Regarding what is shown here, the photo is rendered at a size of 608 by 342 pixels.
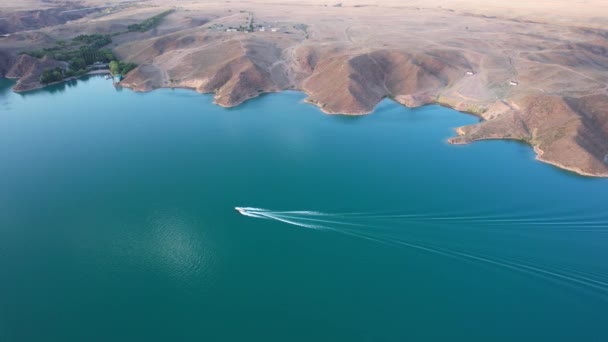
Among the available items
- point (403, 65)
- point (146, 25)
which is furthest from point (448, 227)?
point (146, 25)

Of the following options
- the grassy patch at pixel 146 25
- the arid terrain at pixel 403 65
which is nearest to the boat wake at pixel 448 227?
the arid terrain at pixel 403 65

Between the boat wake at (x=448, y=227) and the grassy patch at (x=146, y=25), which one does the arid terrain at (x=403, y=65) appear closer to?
the grassy patch at (x=146, y=25)

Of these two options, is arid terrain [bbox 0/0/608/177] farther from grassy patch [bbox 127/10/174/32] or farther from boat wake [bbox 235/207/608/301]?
boat wake [bbox 235/207/608/301]

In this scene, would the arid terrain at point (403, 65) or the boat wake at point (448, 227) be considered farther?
the arid terrain at point (403, 65)

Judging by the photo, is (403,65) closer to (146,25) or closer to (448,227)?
(448,227)

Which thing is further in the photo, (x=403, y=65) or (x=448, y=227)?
(x=403, y=65)

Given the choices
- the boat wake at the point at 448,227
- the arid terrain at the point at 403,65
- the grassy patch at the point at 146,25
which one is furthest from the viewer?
the grassy patch at the point at 146,25

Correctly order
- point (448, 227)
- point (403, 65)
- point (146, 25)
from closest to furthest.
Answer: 1. point (448, 227)
2. point (403, 65)
3. point (146, 25)

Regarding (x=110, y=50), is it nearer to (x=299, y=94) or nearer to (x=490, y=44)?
(x=299, y=94)

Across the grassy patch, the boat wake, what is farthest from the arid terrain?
the boat wake
